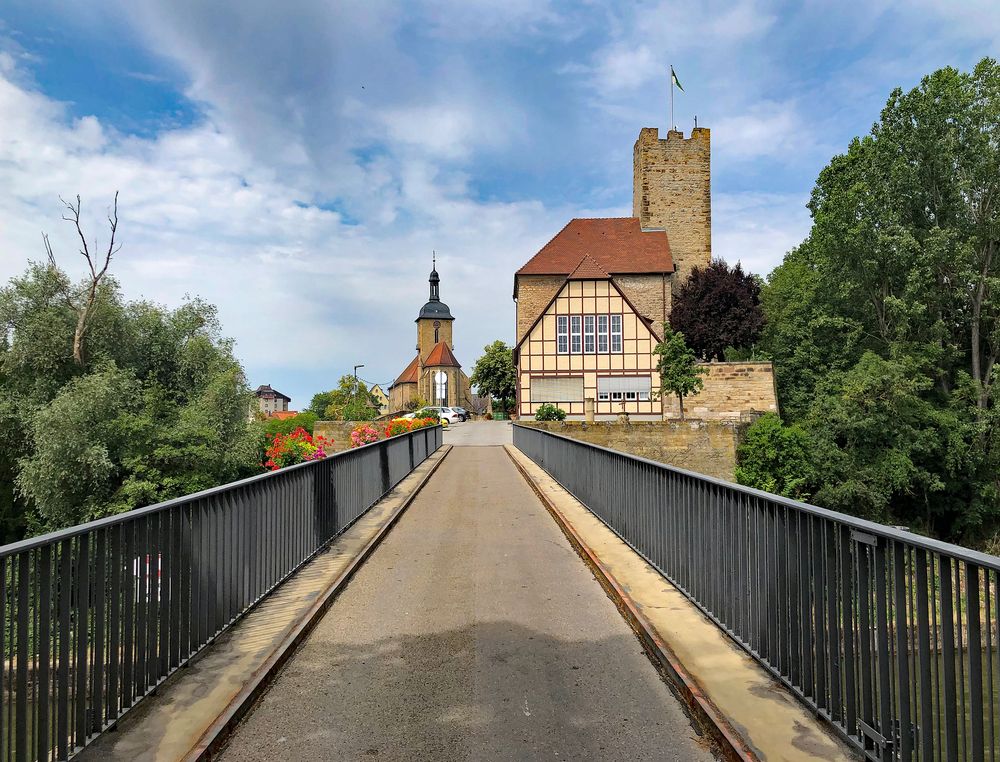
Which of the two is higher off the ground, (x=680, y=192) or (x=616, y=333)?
(x=680, y=192)

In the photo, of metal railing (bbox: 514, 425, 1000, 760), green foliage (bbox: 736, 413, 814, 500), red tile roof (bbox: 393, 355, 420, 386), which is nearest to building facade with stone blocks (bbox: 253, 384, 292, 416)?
red tile roof (bbox: 393, 355, 420, 386)

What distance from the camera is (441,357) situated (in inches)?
4291

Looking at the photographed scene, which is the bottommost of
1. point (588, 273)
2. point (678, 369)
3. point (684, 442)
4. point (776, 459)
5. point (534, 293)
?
point (776, 459)

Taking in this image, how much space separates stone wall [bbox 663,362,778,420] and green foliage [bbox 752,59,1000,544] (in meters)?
4.28

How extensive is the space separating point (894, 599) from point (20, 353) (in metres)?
33.6

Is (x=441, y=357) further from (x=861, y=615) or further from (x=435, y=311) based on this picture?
(x=861, y=615)

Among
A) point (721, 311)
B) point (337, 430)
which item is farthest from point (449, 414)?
point (721, 311)

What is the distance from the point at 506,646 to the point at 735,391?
125 ft

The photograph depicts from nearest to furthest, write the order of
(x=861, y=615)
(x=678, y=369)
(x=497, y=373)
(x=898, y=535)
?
1. (x=898, y=535)
2. (x=861, y=615)
3. (x=678, y=369)
4. (x=497, y=373)

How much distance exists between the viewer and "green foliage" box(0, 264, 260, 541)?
24891mm

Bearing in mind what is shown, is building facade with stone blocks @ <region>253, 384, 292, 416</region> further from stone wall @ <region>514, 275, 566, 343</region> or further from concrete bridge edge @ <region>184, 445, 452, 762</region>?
concrete bridge edge @ <region>184, 445, 452, 762</region>

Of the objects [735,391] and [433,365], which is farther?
[433,365]

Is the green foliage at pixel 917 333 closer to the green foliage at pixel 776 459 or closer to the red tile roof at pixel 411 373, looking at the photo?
the green foliage at pixel 776 459

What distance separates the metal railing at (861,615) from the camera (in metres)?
2.65
